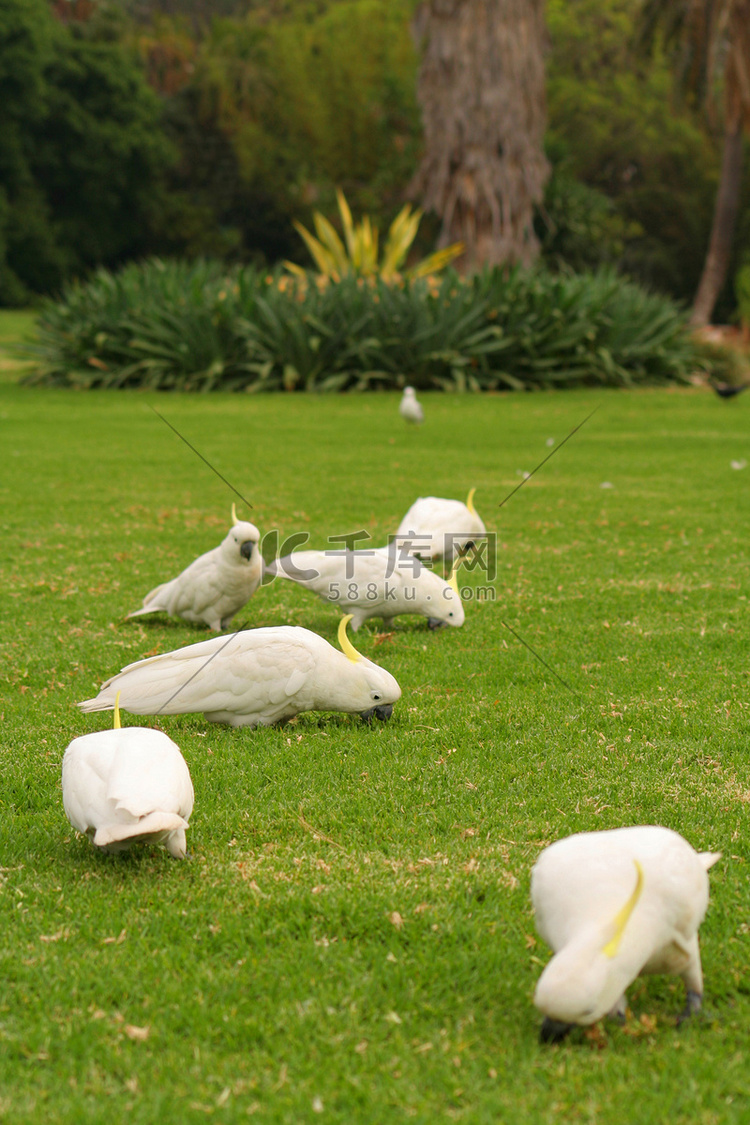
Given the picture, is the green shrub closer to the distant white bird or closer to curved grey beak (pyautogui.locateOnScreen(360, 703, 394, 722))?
the distant white bird

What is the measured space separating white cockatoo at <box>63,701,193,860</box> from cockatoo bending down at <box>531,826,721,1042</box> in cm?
86

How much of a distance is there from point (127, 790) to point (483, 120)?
55.4 feet

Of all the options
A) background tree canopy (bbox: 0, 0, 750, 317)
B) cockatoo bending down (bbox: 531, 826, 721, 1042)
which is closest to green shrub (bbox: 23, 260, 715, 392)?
cockatoo bending down (bbox: 531, 826, 721, 1042)

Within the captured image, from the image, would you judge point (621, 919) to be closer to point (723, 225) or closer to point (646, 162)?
point (723, 225)

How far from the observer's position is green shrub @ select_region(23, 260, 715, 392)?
45.4 feet

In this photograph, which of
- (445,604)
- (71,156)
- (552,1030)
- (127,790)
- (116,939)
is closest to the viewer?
(552,1030)

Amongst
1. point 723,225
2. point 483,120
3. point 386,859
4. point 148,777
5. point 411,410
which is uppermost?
point 483,120

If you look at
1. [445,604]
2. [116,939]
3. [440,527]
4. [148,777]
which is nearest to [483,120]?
[440,527]

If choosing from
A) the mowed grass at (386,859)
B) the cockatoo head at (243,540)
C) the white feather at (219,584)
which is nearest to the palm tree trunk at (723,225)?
the mowed grass at (386,859)

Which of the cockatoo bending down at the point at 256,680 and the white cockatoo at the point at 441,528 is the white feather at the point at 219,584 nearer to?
the cockatoo bending down at the point at 256,680

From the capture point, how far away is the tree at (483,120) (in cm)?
1692

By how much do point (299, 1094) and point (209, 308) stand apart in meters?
13.1

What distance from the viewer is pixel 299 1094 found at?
1751mm

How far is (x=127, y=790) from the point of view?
7.56ft
